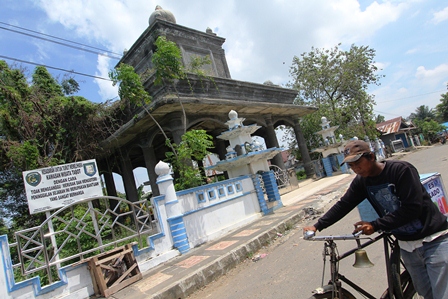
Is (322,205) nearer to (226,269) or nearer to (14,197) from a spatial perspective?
(226,269)

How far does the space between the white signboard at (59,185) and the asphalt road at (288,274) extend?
3931 mm

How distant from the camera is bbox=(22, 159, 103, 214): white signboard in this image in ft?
19.3

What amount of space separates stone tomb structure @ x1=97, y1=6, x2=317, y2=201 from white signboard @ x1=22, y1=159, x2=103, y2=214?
2678 millimetres

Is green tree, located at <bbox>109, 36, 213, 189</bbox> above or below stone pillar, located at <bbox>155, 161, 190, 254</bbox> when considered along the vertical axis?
above

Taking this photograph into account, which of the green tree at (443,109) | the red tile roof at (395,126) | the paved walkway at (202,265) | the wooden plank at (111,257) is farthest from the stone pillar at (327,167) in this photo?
the green tree at (443,109)

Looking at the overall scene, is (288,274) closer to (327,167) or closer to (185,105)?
(185,105)

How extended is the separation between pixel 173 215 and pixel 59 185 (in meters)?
2.65

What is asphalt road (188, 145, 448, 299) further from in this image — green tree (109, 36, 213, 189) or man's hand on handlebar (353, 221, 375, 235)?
green tree (109, 36, 213, 189)

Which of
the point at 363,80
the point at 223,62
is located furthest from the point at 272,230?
the point at 363,80

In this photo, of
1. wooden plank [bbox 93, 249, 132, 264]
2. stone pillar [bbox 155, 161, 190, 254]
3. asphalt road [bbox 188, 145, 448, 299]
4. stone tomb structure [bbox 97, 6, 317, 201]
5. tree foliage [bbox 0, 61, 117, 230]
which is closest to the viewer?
asphalt road [bbox 188, 145, 448, 299]

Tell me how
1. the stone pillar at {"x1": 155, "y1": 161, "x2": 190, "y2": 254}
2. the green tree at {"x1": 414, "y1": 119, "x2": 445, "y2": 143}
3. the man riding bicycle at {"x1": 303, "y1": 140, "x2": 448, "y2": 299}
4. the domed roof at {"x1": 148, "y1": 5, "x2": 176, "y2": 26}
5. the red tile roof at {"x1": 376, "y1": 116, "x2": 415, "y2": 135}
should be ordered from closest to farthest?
the man riding bicycle at {"x1": 303, "y1": 140, "x2": 448, "y2": 299}, the stone pillar at {"x1": 155, "y1": 161, "x2": 190, "y2": 254}, the domed roof at {"x1": 148, "y1": 5, "x2": 176, "y2": 26}, the red tile roof at {"x1": 376, "y1": 116, "x2": 415, "y2": 135}, the green tree at {"x1": 414, "y1": 119, "x2": 445, "y2": 143}

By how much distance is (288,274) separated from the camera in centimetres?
393

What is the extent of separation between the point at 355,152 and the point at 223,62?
14389mm

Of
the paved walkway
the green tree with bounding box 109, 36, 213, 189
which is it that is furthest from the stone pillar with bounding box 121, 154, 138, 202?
the paved walkway
